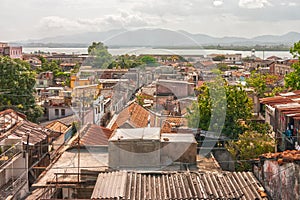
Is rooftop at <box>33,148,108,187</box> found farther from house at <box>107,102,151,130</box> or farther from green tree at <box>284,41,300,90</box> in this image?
green tree at <box>284,41,300,90</box>

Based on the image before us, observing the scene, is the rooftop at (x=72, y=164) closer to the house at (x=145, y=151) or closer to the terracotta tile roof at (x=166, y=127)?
the house at (x=145, y=151)

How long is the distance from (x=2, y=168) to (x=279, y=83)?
14492 millimetres

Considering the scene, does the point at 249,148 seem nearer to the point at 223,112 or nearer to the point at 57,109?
the point at 223,112

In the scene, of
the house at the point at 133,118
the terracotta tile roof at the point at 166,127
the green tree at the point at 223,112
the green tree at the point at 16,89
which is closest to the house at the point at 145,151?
the terracotta tile roof at the point at 166,127

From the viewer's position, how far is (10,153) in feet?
20.1

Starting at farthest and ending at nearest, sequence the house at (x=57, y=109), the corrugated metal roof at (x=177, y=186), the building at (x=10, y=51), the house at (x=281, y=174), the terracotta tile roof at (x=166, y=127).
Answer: the building at (x=10, y=51) < the house at (x=57, y=109) < the terracotta tile roof at (x=166, y=127) < the corrugated metal roof at (x=177, y=186) < the house at (x=281, y=174)

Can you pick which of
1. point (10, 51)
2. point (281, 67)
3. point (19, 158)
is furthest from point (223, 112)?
point (10, 51)

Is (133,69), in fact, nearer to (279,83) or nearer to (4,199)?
→ (4,199)

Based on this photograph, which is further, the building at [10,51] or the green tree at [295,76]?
the building at [10,51]

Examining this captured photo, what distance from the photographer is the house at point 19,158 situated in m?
5.68

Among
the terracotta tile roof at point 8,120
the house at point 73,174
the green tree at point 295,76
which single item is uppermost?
the green tree at point 295,76

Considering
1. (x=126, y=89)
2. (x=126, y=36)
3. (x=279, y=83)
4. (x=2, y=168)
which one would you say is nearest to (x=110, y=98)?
(x=126, y=89)

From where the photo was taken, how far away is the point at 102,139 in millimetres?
7051

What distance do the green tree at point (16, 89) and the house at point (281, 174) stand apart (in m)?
10.9
